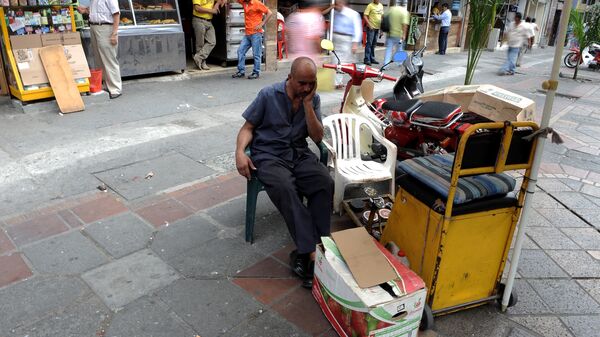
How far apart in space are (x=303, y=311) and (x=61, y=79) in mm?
5155

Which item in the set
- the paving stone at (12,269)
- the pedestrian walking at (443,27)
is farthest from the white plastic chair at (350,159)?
the pedestrian walking at (443,27)

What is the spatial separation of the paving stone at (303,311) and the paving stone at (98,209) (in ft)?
5.61

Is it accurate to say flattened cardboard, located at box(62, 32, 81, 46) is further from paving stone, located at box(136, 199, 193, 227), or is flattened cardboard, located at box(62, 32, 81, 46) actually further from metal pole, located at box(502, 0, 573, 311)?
metal pole, located at box(502, 0, 573, 311)

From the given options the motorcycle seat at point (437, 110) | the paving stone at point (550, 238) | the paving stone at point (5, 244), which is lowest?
the paving stone at point (550, 238)

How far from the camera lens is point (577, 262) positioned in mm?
3320

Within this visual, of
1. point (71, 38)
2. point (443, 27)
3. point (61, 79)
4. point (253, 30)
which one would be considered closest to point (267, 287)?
point (61, 79)

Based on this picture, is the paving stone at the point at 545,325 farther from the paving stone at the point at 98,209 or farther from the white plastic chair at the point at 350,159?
the paving stone at the point at 98,209

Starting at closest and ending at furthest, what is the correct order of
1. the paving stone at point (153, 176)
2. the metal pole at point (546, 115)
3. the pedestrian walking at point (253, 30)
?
the metal pole at point (546, 115)
the paving stone at point (153, 176)
the pedestrian walking at point (253, 30)

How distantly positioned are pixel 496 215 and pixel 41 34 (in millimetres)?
6025

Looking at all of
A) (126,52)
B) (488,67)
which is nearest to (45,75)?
(126,52)

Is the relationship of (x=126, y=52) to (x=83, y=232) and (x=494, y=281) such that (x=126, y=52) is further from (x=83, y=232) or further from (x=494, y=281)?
(x=494, y=281)

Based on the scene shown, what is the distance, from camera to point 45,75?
600cm

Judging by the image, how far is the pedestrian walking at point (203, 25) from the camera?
843 cm

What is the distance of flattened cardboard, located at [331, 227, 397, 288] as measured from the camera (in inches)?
88.3
